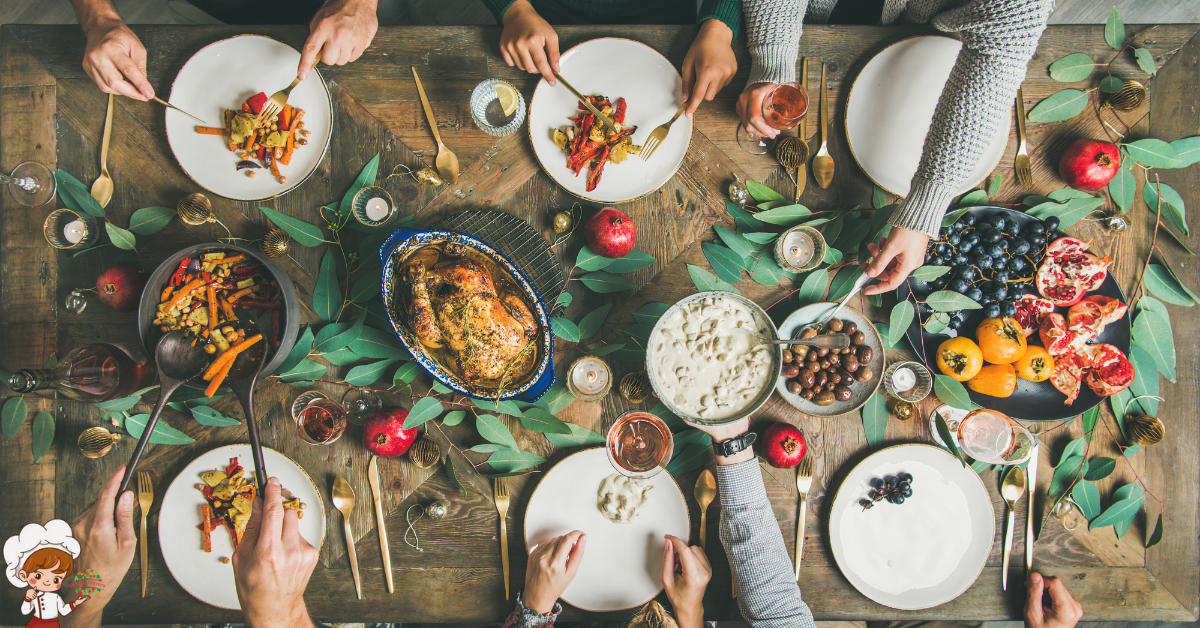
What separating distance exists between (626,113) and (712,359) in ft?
2.35

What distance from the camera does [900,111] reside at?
4.66 ft

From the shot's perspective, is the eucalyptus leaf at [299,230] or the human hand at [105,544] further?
the eucalyptus leaf at [299,230]

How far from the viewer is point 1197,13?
240 cm

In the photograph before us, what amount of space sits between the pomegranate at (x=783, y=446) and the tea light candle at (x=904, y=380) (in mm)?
300

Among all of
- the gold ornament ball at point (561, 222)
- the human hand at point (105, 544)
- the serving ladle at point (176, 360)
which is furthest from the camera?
the gold ornament ball at point (561, 222)

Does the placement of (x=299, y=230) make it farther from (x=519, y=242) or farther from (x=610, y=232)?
(x=610, y=232)

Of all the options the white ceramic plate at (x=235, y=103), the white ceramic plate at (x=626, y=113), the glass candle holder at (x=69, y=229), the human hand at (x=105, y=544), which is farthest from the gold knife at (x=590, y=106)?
the human hand at (x=105, y=544)

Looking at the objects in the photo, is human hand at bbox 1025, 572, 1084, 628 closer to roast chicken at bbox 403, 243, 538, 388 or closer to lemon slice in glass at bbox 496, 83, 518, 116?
roast chicken at bbox 403, 243, 538, 388

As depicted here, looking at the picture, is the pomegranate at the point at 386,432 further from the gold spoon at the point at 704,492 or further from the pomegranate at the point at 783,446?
the pomegranate at the point at 783,446

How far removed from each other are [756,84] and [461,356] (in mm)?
1070

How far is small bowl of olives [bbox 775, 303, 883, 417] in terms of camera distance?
1388 mm

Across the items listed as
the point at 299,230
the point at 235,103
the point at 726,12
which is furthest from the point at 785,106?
the point at 235,103

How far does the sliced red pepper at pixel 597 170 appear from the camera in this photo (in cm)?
140

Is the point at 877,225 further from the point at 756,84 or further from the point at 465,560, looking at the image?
the point at 465,560
